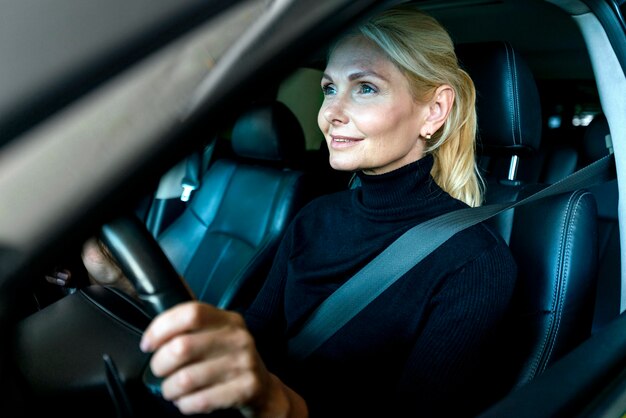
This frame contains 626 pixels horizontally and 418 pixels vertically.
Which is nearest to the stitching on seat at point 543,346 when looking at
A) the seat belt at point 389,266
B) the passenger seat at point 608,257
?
the seat belt at point 389,266

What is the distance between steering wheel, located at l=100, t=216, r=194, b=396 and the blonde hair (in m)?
0.73

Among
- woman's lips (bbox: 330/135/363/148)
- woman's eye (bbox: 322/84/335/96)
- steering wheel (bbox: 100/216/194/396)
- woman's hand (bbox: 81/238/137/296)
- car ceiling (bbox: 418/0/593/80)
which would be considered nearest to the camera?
steering wheel (bbox: 100/216/194/396)

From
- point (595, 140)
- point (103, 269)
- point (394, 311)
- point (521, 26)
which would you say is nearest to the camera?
point (103, 269)

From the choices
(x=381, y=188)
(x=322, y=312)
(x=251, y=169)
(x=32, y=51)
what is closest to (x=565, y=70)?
(x=251, y=169)

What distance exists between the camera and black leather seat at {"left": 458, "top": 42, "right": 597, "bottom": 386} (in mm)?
1144

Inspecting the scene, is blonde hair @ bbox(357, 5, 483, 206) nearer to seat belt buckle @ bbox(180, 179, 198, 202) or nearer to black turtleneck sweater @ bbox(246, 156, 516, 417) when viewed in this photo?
black turtleneck sweater @ bbox(246, 156, 516, 417)

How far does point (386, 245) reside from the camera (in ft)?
3.99

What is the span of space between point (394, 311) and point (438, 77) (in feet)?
1.73

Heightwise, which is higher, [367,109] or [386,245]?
[367,109]

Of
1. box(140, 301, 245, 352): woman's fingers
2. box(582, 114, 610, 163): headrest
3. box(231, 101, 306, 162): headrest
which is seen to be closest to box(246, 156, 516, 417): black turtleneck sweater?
box(140, 301, 245, 352): woman's fingers

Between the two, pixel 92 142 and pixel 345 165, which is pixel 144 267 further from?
pixel 345 165

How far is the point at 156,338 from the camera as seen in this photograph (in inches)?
18.7

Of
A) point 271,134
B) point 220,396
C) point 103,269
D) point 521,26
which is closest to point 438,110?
point 103,269

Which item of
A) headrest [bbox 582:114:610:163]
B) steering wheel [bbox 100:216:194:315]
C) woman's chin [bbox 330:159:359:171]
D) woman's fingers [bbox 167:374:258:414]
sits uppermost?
steering wheel [bbox 100:216:194:315]
